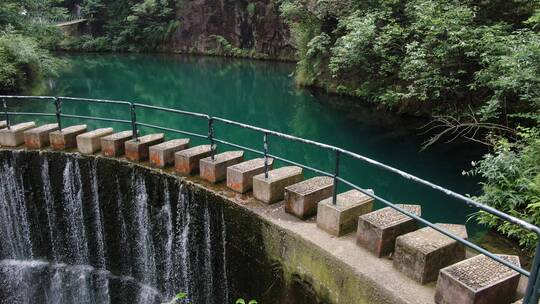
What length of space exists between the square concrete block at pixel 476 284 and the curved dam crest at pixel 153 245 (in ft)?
0.78

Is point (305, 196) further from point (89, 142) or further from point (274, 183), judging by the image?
point (89, 142)

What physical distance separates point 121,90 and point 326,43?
40.7 feet

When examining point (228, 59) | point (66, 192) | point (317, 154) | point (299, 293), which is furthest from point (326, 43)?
point (228, 59)

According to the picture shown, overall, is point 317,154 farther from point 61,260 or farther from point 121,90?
point 121,90

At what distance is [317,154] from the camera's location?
12.6 metres

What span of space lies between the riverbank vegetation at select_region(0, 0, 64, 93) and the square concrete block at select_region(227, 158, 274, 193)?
1473cm

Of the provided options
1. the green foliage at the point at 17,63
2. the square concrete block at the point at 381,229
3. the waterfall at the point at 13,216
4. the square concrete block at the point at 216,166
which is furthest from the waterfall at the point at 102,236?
the green foliage at the point at 17,63

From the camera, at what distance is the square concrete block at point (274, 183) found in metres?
Result: 4.86

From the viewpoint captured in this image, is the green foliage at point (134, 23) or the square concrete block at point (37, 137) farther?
the green foliage at point (134, 23)

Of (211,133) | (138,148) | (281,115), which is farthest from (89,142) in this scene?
(281,115)

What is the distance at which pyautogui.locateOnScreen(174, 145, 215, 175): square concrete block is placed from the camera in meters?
5.68

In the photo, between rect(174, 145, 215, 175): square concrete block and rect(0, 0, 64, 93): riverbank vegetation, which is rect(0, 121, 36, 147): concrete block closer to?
rect(174, 145, 215, 175): square concrete block

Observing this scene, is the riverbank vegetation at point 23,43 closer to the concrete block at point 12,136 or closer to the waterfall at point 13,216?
the concrete block at point 12,136

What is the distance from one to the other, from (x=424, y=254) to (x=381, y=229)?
45 centimetres
